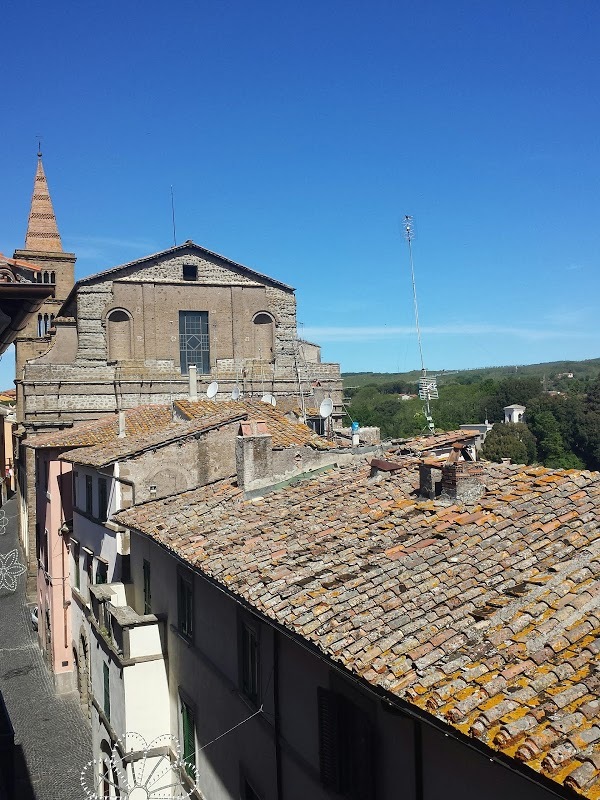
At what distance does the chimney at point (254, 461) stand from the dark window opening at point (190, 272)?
878 inches

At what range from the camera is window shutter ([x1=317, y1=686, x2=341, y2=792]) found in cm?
714

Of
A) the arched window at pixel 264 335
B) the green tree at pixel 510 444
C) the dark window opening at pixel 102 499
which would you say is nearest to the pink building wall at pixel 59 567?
the dark window opening at pixel 102 499

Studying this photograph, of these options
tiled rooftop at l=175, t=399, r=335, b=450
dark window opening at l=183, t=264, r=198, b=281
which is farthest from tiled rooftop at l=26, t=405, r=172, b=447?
dark window opening at l=183, t=264, r=198, b=281

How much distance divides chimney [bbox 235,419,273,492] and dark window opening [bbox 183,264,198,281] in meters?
22.3

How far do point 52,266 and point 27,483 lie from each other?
25466 millimetres

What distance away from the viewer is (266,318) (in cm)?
3541

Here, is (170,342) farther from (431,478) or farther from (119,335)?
(431,478)

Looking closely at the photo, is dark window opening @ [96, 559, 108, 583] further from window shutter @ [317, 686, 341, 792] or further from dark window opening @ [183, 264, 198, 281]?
dark window opening @ [183, 264, 198, 281]

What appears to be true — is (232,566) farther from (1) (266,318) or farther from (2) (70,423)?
(1) (266,318)

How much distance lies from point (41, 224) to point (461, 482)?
50.3 meters

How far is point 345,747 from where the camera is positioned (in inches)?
281

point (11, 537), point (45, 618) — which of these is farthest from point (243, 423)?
point (11, 537)

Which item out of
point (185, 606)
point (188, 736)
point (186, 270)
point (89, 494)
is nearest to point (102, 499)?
point (89, 494)

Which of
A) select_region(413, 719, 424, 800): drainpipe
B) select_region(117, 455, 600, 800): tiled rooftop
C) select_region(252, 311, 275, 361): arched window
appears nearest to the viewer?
select_region(117, 455, 600, 800): tiled rooftop
